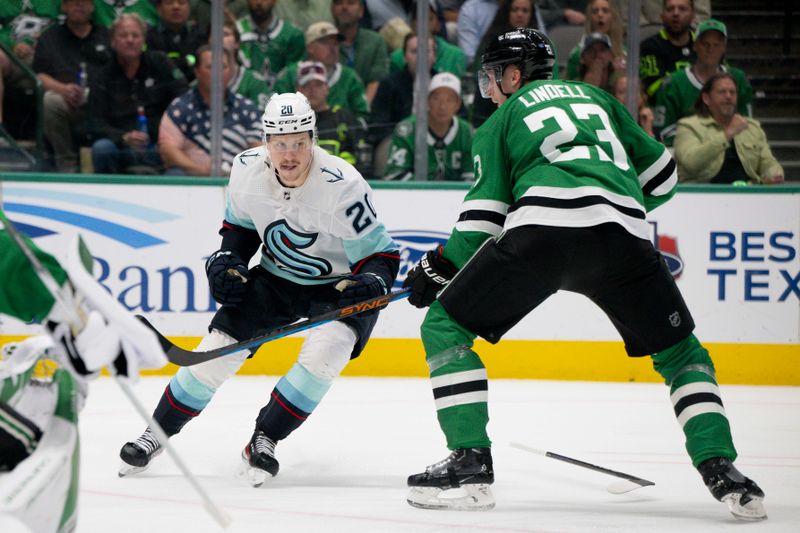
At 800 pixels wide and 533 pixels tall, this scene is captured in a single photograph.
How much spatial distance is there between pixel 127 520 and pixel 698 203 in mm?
3261

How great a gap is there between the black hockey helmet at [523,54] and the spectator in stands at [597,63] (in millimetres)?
2343

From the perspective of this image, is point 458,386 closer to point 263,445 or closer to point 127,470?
point 263,445

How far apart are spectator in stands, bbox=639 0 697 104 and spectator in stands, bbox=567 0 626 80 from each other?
0.11 meters

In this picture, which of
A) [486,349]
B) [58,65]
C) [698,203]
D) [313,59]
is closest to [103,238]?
[58,65]

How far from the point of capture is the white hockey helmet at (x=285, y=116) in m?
3.15

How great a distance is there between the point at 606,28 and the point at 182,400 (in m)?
2.96

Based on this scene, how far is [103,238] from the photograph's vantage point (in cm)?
504

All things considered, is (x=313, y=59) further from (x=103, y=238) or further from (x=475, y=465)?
(x=475, y=465)

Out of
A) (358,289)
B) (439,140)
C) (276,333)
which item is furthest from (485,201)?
(439,140)

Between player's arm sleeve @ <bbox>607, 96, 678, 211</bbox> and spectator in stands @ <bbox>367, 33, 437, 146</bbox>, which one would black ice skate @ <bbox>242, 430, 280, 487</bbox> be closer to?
player's arm sleeve @ <bbox>607, 96, 678, 211</bbox>

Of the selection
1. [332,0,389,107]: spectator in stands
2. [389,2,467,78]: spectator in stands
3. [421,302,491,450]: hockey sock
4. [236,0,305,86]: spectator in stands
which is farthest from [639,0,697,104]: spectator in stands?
[421,302,491,450]: hockey sock

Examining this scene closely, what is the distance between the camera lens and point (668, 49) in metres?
5.31

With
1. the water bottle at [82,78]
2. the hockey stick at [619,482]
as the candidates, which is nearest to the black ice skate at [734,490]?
the hockey stick at [619,482]

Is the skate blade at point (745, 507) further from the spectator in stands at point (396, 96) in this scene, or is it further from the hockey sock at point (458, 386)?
the spectator in stands at point (396, 96)
